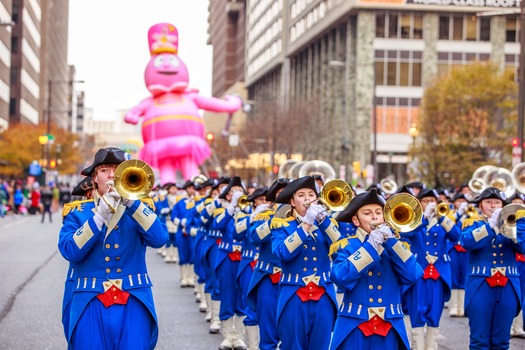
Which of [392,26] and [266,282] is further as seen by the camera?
[392,26]

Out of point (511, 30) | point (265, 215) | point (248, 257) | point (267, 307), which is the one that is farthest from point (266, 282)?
point (511, 30)

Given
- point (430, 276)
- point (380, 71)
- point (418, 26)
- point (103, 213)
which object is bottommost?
point (430, 276)

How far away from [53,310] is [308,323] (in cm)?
697

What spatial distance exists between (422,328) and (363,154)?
56.6 m

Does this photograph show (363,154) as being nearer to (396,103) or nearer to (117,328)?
(396,103)

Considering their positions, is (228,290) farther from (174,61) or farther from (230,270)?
(174,61)

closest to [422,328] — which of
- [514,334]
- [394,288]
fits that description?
[514,334]

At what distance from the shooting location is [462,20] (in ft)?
224

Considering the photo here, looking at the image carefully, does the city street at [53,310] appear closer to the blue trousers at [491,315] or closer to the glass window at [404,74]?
the blue trousers at [491,315]

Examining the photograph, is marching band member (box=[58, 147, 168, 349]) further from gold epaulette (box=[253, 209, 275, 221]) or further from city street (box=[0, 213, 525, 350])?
city street (box=[0, 213, 525, 350])

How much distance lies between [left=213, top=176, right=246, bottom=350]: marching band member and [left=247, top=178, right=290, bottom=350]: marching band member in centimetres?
194

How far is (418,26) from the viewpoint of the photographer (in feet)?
224

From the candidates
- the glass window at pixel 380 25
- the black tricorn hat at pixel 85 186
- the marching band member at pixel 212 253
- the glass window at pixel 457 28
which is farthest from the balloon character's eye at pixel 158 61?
the glass window at pixel 457 28

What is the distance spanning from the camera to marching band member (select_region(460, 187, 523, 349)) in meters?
9.86
